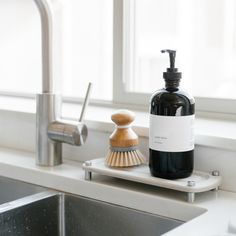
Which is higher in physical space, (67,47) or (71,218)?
(67,47)

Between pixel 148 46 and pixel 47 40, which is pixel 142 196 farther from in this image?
pixel 148 46

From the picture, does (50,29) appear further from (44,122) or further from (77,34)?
(77,34)

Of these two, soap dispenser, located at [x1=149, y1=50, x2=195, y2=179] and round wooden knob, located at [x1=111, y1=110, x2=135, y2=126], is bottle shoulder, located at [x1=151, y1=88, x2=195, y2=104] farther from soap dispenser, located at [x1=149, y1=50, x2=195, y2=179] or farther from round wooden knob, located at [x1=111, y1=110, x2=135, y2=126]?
round wooden knob, located at [x1=111, y1=110, x2=135, y2=126]

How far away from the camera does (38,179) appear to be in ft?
4.43

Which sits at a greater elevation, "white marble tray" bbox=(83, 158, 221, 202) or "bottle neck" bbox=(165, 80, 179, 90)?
"bottle neck" bbox=(165, 80, 179, 90)

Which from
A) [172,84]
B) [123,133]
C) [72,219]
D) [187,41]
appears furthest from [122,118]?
[187,41]

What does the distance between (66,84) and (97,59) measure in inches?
5.6

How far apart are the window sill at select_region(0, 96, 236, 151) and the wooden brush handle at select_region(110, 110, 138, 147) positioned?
0.06 metres

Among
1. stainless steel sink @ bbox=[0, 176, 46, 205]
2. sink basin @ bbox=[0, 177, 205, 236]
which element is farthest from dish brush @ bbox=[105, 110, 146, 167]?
stainless steel sink @ bbox=[0, 176, 46, 205]

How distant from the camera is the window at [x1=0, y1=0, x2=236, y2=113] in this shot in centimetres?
157

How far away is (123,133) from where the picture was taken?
1247mm

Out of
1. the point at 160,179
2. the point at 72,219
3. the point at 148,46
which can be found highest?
the point at 148,46

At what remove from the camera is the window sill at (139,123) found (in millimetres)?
1188

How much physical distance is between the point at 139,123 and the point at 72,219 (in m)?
0.28
